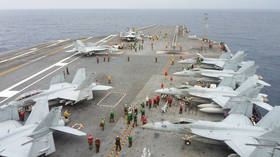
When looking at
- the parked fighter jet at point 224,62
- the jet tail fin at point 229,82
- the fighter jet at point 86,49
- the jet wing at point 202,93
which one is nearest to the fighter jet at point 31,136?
the jet wing at point 202,93

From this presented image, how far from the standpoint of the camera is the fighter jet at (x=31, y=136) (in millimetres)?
13915

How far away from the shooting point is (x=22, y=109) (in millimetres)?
22344

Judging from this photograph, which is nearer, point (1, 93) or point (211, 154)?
point (211, 154)

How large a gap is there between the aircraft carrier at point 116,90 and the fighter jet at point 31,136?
1875 mm

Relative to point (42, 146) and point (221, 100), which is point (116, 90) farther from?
point (42, 146)

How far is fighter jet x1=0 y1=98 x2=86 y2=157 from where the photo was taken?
13.9 metres

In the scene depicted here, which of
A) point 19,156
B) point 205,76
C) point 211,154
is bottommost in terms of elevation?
point 211,154

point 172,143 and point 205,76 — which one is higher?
point 205,76

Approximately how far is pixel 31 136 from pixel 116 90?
45.9ft

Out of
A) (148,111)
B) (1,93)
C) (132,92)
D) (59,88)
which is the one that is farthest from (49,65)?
(148,111)

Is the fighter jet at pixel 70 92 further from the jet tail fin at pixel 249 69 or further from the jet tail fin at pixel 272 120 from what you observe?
the jet tail fin at pixel 249 69

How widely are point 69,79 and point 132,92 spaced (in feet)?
38.9

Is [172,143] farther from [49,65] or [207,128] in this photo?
[49,65]

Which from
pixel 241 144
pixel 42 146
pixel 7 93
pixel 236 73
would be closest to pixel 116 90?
pixel 42 146
